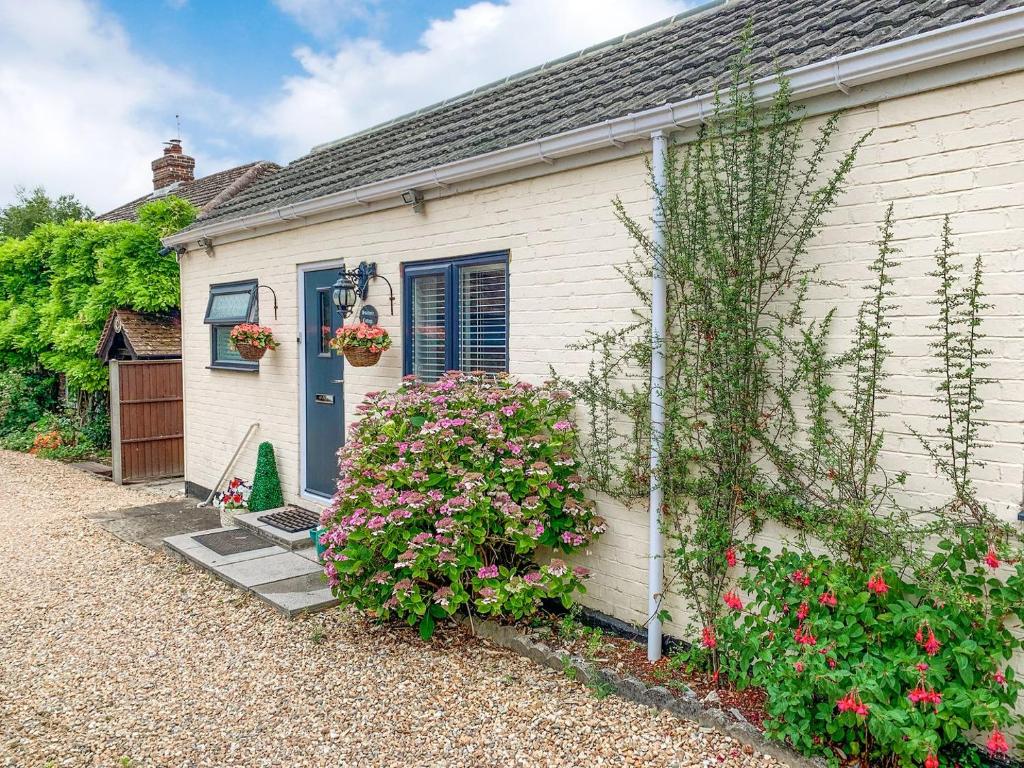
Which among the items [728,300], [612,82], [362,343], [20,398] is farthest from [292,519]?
[20,398]

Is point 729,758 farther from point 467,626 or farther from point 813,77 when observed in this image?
point 813,77

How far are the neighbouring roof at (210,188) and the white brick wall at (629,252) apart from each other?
3548 mm

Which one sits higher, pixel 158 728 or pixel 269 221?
pixel 269 221

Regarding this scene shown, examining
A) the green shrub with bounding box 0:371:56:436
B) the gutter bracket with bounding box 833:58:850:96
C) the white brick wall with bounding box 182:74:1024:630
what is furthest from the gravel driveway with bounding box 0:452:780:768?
the green shrub with bounding box 0:371:56:436

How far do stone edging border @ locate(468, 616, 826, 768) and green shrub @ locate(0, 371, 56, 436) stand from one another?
42.9ft

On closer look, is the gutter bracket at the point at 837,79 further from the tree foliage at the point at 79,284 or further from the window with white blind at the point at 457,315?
the tree foliage at the point at 79,284

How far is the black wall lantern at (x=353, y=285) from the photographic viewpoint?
241 inches

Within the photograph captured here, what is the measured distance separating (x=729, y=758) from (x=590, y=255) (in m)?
2.84

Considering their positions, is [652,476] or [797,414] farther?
[652,476]

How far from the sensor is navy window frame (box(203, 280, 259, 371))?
25.3ft

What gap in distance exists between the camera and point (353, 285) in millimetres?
6184

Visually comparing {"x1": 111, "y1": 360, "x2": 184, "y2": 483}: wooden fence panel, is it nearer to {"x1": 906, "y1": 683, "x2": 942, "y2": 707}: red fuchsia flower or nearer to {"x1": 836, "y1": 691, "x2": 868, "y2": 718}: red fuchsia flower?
{"x1": 836, "y1": 691, "x2": 868, "y2": 718}: red fuchsia flower

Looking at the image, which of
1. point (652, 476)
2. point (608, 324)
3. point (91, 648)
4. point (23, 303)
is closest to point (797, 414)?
point (652, 476)

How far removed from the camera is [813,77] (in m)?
3.25
